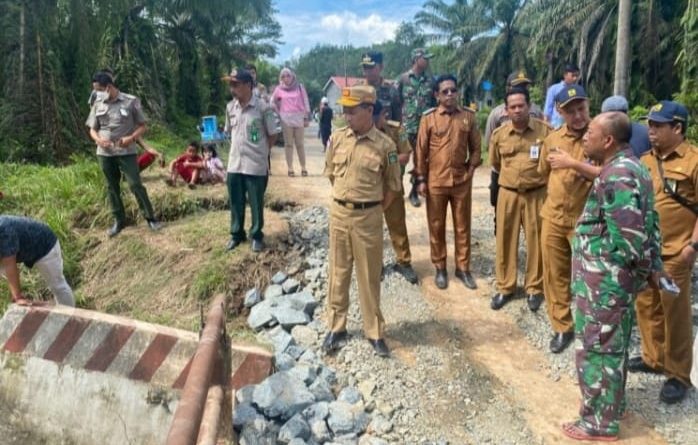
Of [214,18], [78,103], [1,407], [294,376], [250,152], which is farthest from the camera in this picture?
[214,18]

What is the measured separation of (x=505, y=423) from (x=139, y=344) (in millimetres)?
2411

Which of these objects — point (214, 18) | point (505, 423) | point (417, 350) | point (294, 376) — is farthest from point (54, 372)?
point (214, 18)

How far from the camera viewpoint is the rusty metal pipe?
5.38ft

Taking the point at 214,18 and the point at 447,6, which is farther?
the point at 447,6

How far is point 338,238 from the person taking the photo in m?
4.32

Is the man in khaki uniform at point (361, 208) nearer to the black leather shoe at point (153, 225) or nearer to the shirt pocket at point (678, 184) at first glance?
the shirt pocket at point (678, 184)

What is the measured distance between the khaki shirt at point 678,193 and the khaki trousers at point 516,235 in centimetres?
111

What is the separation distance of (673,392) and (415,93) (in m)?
4.30

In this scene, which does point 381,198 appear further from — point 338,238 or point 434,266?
point 434,266

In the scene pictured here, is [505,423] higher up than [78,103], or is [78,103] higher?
[78,103]

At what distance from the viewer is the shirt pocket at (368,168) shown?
4207 mm

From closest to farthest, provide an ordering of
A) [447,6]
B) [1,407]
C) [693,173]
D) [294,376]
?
[693,173]
[294,376]
[1,407]
[447,6]

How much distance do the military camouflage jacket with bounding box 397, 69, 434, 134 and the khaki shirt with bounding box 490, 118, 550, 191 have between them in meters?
2.18

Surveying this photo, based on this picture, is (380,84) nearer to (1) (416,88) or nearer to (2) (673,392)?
(1) (416,88)
